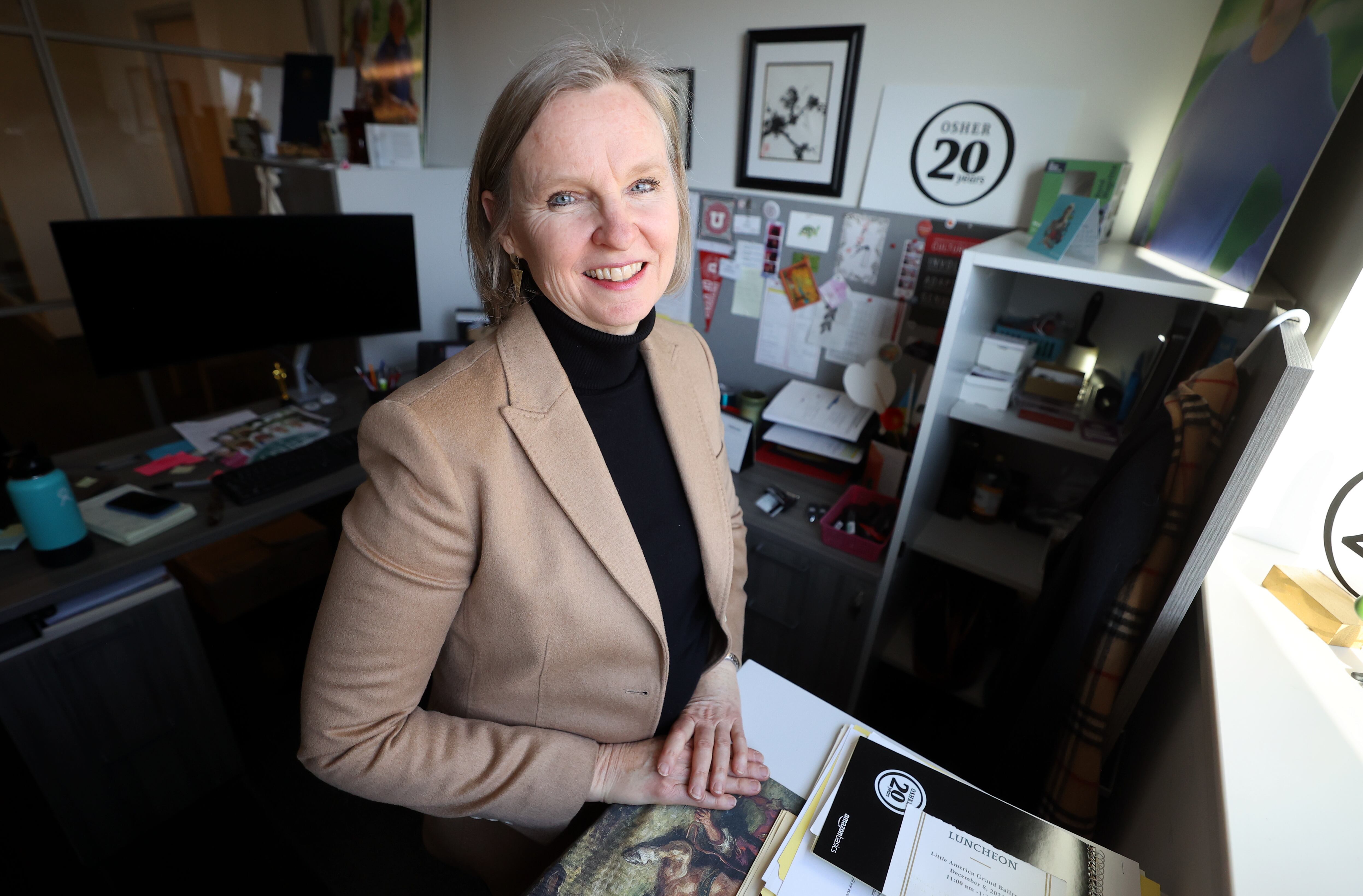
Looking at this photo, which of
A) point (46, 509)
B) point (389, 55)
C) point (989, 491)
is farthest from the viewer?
point (389, 55)

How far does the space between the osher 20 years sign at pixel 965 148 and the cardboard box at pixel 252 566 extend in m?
2.20

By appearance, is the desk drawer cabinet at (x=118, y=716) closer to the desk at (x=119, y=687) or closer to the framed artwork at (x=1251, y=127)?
the desk at (x=119, y=687)

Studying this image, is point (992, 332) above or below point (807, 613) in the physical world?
above

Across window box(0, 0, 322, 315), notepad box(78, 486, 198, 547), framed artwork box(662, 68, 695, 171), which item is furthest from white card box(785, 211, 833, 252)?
window box(0, 0, 322, 315)

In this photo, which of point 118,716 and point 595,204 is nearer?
point 595,204

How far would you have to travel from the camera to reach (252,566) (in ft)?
6.88

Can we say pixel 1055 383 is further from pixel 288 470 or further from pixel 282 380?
pixel 282 380

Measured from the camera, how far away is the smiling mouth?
30.8 inches

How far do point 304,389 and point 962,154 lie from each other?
6.99 feet

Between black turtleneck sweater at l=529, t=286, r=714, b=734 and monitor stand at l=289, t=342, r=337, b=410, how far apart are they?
5.16 ft

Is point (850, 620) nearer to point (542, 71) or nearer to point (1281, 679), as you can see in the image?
point (1281, 679)

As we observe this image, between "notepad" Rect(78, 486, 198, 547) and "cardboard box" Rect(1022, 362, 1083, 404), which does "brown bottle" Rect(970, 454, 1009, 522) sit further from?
"notepad" Rect(78, 486, 198, 547)

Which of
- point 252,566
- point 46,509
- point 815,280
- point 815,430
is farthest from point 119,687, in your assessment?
point 815,280

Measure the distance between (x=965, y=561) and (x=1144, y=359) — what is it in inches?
24.7
